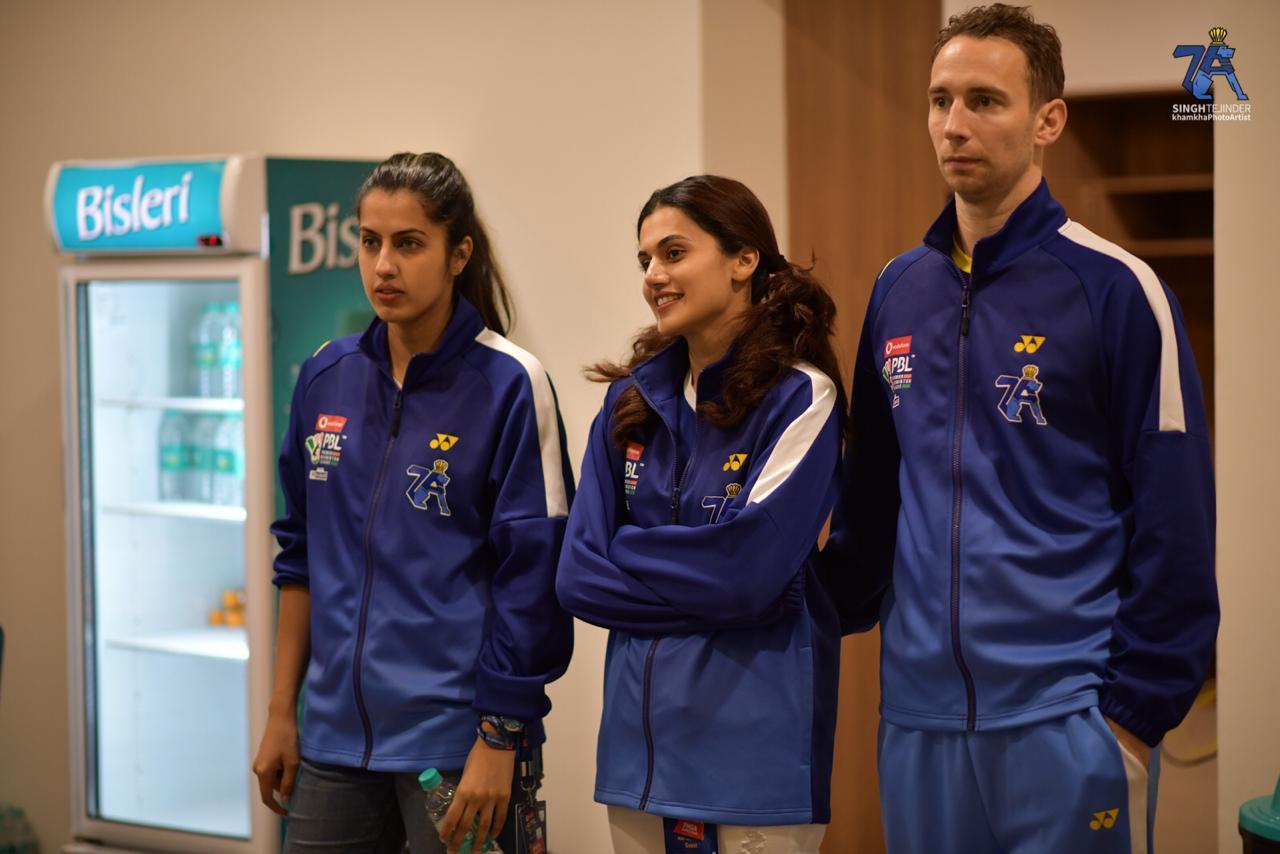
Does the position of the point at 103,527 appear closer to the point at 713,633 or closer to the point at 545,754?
the point at 545,754

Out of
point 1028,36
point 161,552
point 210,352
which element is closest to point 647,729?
point 1028,36

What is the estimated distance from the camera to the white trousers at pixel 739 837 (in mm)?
1933

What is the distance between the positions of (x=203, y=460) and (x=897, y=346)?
280 centimetres

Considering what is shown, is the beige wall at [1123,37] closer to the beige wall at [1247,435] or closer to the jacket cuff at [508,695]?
the beige wall at [1247,435]

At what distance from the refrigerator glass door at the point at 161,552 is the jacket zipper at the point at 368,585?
171 cm

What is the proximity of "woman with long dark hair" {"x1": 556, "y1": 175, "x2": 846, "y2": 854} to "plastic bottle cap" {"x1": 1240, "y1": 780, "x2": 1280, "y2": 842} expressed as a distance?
109 cm

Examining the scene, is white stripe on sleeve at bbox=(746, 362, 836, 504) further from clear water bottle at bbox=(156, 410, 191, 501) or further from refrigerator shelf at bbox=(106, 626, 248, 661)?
clear water bottle at bbox=(156, 410, 191, 501)

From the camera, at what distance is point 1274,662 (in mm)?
3127

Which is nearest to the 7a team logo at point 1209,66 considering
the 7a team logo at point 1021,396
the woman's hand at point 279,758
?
the 7a team logo at point 1021,396

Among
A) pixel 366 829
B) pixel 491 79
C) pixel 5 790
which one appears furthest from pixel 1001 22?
pixel 5 790

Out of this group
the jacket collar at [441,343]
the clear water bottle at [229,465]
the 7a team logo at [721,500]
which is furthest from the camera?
the clear water bottle at [229,465]

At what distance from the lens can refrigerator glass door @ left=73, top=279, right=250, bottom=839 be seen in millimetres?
4016

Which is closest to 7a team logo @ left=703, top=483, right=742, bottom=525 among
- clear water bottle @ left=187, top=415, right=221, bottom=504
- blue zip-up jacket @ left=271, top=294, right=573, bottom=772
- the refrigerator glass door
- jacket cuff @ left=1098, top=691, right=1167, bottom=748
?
blue zip-up jacket @ left=271, top=294, right=573, bottom=772

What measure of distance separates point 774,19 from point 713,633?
2462 mm
